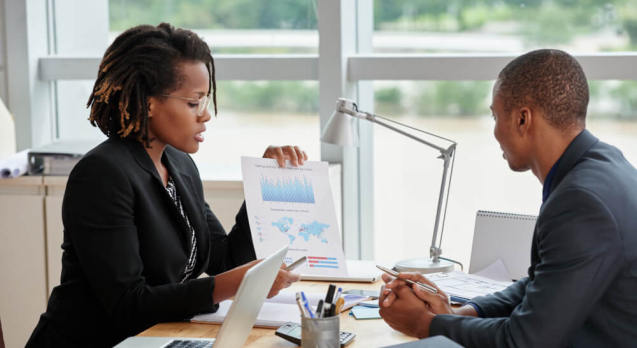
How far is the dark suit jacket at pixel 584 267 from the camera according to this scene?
138 cm

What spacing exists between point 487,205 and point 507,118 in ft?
5.58

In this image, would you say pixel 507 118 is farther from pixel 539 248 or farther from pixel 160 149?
pixel 160 149

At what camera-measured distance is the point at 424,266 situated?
227 centimetres

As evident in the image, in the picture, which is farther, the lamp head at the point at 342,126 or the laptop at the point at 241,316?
the lamp head at the point at 342,126

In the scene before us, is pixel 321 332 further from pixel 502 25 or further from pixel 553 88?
pixel 502 25

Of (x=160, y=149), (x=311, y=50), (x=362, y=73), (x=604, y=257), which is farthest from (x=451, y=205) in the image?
(x=604, y=257)

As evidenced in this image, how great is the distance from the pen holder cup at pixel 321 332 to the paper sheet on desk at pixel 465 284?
59 cm

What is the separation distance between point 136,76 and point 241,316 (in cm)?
78

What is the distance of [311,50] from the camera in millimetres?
3416

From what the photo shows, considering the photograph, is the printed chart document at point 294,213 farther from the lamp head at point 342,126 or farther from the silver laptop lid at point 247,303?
the silver laptop lid at point 247,303

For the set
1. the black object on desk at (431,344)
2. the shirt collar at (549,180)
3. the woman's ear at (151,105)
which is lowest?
the black object on desk at (431,344)

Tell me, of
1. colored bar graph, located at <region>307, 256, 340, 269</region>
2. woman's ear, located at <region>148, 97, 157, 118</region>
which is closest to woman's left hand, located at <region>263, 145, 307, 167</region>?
colored bar graph, located at <region>307, 256, 340, 269</region>

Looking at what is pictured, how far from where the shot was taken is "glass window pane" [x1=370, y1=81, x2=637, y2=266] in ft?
10.3

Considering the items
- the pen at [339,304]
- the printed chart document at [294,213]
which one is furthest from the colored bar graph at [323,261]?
the pen at [339,304]
